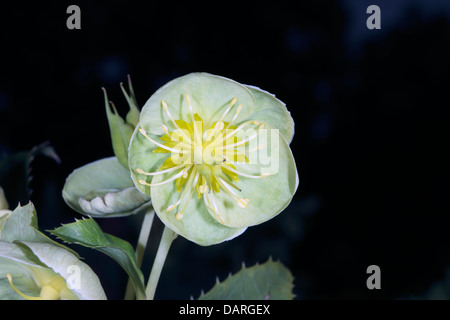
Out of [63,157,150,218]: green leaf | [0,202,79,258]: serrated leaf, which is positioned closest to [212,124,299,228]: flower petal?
[63,157,150,218]: green leaf

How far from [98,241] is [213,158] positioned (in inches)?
7.0

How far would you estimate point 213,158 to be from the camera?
2.06ft

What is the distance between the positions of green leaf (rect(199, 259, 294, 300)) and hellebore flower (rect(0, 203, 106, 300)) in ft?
0.66

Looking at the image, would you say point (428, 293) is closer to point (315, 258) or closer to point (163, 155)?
point (315, 258)

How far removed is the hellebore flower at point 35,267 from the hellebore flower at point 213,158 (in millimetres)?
114

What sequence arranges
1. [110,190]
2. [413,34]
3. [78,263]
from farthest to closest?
[413,34] < [110,190] < [78,263]

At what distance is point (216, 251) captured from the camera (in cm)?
108

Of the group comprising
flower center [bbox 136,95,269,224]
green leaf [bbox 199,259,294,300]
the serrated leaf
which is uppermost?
flower center [bbox 136,95,269,224]

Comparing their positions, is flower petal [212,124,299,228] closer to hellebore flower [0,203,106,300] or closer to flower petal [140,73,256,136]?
flower petal [140,73,256,136]

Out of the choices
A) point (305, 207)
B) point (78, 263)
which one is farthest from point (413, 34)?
point (78, 263)

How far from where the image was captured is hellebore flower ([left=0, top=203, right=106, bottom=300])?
0.50 metres

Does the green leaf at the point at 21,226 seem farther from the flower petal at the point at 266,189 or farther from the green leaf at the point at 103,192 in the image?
the flower petal at the point at 266,189

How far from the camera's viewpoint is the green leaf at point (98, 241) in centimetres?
52

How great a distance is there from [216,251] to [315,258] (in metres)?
0.24
